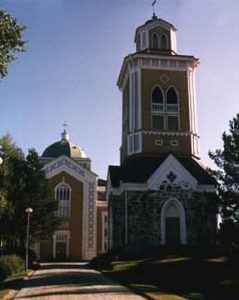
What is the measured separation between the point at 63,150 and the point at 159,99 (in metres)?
31.4

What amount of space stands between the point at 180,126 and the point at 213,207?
40.5ft

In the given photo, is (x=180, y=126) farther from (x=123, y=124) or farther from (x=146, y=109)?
(x=123, y=124)

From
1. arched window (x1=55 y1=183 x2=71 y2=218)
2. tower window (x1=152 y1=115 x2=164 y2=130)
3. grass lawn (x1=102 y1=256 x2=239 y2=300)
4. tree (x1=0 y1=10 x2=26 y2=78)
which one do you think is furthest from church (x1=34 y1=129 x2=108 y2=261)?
tree (x1=0 y1=10 x2=26 y2=78)

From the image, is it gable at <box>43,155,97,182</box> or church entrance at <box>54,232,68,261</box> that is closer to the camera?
church entrance at <box>54,232,68,261</box>

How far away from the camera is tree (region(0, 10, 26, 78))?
13.5 metres

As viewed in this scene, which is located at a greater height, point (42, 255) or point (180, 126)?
point (180, 126)

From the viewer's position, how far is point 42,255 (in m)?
50.9

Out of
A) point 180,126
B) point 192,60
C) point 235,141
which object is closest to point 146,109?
point 180,126

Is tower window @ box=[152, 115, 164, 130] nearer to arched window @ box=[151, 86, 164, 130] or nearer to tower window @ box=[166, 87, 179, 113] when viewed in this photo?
arched window @ box=[151, 86, 164, 130]

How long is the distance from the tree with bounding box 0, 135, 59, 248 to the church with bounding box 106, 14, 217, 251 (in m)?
5.52

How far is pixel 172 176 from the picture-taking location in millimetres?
37312

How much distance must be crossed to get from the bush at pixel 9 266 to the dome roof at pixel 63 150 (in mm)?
40464

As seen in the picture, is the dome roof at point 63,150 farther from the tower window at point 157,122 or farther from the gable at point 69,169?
the tower window at point 157,122

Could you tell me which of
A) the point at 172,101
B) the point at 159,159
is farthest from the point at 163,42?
the point at 159,159
